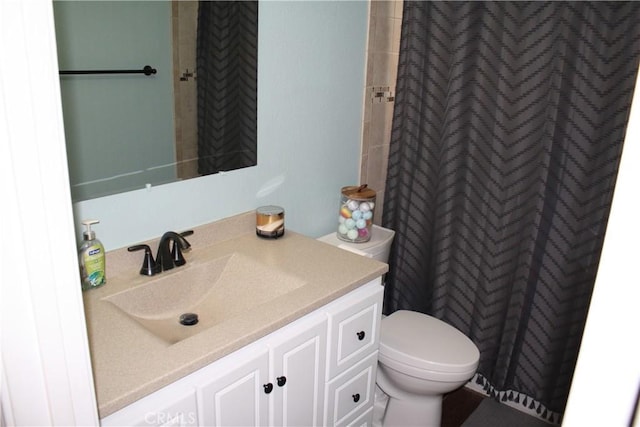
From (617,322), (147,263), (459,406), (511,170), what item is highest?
(617,322)

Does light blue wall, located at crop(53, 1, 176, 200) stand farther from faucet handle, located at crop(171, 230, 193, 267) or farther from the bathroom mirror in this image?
faucet handle, located at crop(171, 230, 193, 267)

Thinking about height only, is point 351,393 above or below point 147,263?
below

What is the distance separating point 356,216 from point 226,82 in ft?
2.45

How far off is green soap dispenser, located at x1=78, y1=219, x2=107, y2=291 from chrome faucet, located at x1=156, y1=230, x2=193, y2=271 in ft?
0.58

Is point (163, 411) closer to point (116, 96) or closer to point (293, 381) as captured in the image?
point (293, 381)

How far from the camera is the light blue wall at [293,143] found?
1.66 meters

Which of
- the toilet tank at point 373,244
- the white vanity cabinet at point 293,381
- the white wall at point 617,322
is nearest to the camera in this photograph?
the white wall at point 617,322

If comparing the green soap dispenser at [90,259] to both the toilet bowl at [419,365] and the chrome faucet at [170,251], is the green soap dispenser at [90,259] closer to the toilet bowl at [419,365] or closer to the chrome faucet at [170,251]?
→ the chrome faucet at [170,251]

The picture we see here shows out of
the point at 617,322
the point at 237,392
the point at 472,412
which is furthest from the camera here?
the point at 472,412

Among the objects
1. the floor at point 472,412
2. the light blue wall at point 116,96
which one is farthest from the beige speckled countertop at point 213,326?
the floor at point 472,412

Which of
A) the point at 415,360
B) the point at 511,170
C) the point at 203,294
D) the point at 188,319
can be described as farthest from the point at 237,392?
the point at 511,170

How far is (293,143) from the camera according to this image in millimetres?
2074

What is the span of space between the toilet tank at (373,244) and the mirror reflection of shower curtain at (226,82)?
535mm

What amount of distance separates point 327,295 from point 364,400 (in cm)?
60
